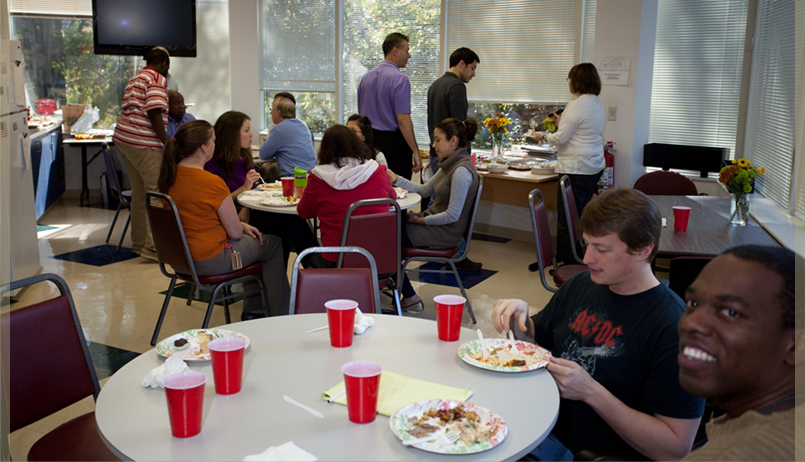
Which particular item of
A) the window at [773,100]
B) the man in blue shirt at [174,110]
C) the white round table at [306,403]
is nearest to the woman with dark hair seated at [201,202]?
the white round table at [306,403]

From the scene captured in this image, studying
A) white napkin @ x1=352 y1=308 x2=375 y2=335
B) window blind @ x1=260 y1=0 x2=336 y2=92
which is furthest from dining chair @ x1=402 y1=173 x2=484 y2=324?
window blind @ x1=260 y1=0 x2=336 y2=92

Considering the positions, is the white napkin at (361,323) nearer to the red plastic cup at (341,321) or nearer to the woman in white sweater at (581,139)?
the red plastic cup at (341,321)

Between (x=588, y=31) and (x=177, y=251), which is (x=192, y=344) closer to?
(x=177, y=251)

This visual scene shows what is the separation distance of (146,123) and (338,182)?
2.52 m

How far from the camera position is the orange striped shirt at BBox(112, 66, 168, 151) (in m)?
4.90

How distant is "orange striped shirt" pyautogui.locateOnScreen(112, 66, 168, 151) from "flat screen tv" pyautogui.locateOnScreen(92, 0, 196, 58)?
1804 mm

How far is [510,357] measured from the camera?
5.16 ft

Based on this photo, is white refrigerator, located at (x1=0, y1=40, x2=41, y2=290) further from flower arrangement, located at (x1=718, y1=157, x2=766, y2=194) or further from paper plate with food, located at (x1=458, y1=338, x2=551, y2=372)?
flower arrangement, located at (x1=718, y1=157, x2=766, y2=194)

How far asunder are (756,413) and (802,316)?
0.47ft

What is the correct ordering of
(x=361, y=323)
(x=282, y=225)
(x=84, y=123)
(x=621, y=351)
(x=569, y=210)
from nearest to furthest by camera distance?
(x=621, y=351), (x=361, y=323), (x=569, y=210), (x=282, y=225), (x=84, y=123)

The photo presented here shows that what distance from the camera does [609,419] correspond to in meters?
1.40

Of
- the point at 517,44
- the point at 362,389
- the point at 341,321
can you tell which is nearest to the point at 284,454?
the point at 362,389

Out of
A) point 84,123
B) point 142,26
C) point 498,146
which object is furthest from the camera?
point 84,123

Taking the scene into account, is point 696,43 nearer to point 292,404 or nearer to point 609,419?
point 609,419
